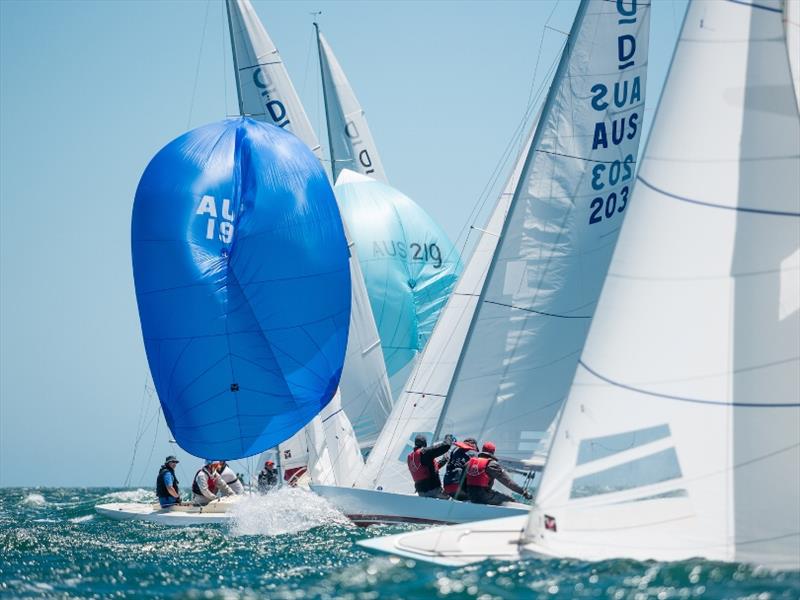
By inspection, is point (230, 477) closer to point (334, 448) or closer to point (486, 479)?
point (334, 448)

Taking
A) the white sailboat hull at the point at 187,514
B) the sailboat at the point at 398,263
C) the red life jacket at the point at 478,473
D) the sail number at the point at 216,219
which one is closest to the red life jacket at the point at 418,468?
the red life jacket at the point at 478,473

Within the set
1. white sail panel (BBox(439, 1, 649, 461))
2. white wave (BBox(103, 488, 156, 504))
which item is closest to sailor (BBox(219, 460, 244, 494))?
white sail panel (BBox(439, 1, 649, 461))

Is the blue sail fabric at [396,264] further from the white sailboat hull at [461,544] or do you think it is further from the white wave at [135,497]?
the white sailboat hull at [461,544]

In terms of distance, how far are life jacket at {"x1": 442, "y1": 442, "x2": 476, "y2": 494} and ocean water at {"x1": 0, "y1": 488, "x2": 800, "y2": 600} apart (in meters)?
0.74

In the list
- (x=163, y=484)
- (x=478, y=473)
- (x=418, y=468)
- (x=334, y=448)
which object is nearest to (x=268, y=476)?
(x=163, y=484)

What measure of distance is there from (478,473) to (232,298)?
4.45 m

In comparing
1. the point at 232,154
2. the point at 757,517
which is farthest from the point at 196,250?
the point at 757,517

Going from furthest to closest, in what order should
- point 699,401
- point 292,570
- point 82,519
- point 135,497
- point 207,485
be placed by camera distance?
point 135,497, point 82,519, point 207,485, point 292,570, point 699,401

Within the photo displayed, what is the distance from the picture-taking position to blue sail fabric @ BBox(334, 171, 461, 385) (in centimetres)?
2033

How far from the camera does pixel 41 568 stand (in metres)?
10.8

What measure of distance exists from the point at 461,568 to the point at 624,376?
5.91 feet

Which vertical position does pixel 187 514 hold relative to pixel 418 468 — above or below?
below

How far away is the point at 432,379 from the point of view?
14.4 metres

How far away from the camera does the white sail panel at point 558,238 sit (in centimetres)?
1322
